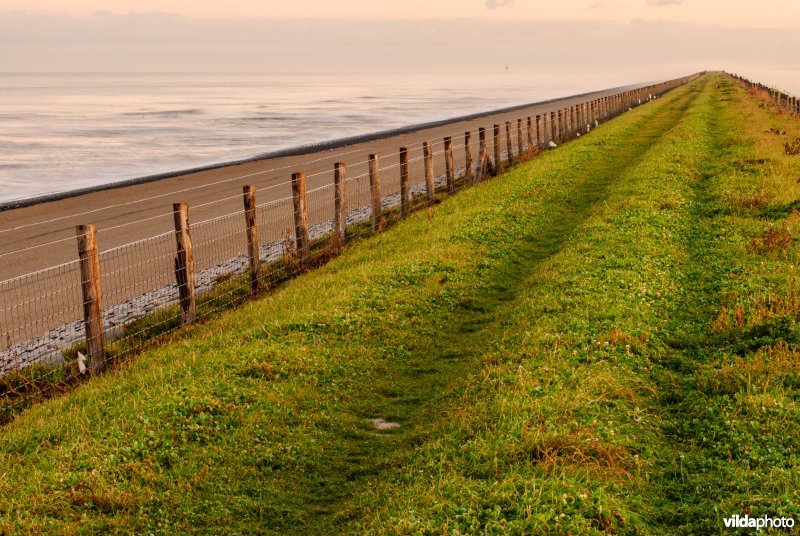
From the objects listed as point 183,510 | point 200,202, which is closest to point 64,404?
point 183,510

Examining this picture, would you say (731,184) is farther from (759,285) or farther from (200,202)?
(200,202)

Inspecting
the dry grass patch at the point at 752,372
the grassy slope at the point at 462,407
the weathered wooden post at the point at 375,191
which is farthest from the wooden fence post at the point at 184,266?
the dry grass patch at the point at 752,372

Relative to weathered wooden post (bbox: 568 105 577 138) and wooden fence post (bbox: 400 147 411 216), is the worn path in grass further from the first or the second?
weathered wooden post (bbox: 568 105 577 138)

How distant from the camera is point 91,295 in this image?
42.1 feet

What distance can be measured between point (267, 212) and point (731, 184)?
14573 mm

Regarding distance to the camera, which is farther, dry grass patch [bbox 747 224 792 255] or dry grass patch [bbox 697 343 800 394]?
dry grass patch [bbox 747 224 792 255]

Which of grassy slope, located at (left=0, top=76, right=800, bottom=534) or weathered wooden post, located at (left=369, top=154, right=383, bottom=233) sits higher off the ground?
weathered wooden post, located at (left=369, top=154, right=383, bottom=233)

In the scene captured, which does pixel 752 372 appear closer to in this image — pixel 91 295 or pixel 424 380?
pixel 424 380

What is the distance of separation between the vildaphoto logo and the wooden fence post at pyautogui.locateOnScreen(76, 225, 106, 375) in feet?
31.2

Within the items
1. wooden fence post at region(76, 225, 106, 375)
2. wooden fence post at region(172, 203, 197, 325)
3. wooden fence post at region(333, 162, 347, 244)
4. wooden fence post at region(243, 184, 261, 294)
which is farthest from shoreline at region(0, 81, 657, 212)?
wooden fence post at region(76, 225, 106, 375)

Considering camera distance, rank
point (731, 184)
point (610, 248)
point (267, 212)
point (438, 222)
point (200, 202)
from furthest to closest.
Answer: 1. point (200, 202)
2. point (267, 212)
3. point (731, 184)
4. point (438, 222)
5. point (610, 248)

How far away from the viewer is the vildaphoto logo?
6871mm

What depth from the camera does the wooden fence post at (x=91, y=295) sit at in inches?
505

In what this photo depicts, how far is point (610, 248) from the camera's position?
1636 centimetres
